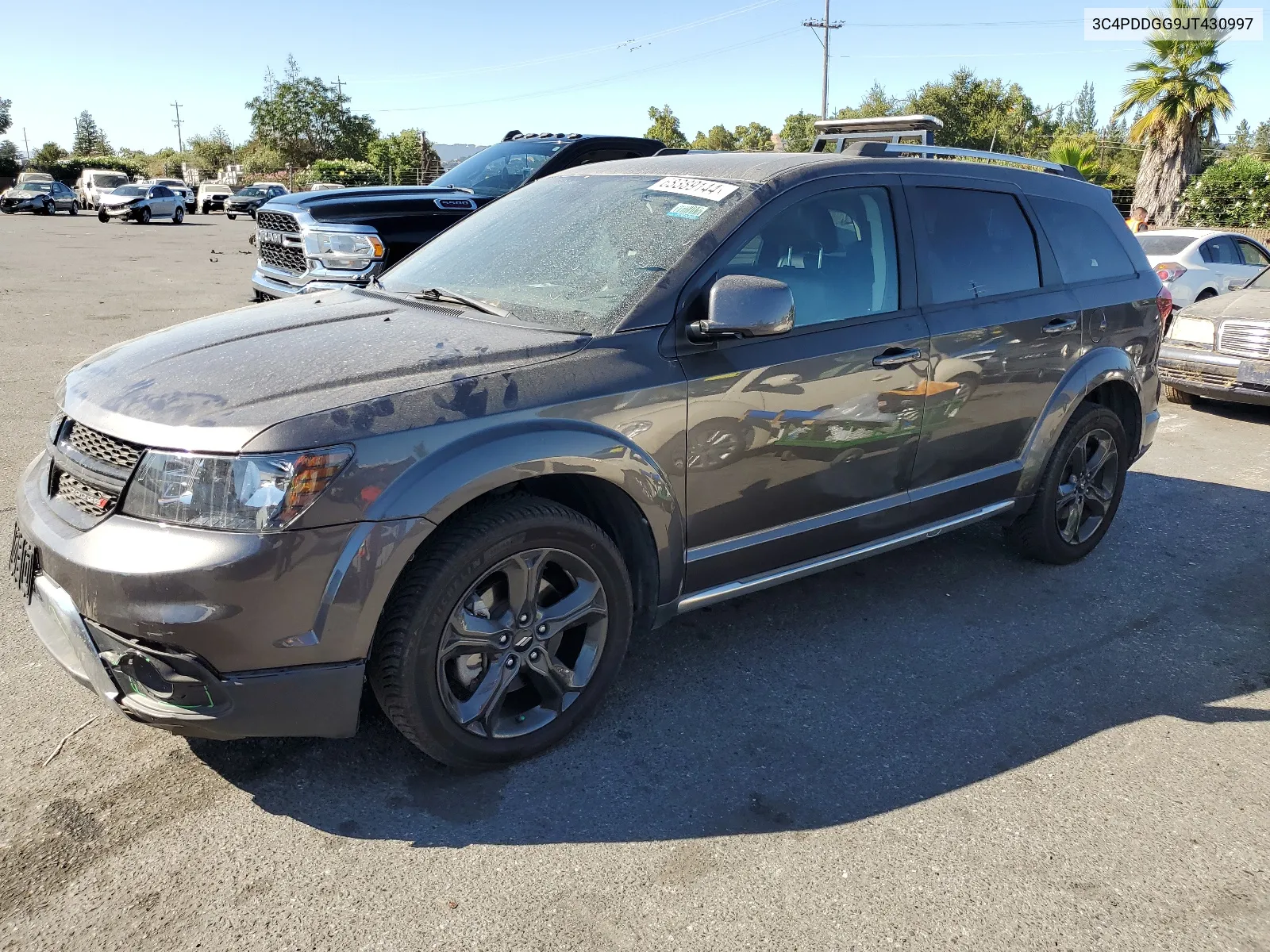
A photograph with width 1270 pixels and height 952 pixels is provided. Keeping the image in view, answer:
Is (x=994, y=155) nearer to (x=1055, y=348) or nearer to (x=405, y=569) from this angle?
(x=1055, y=348)

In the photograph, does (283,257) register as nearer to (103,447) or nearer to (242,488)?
(103,447)

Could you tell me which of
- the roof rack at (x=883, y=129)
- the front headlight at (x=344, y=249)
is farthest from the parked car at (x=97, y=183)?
the roof rack at (x=883, y=129)

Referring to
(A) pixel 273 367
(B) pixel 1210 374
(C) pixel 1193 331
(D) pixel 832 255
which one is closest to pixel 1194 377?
(B) pixel 1210 374

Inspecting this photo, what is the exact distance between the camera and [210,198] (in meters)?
47.2

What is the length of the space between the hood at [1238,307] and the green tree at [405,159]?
41.1 m

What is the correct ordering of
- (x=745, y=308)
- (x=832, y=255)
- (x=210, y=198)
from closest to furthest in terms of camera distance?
(x=745, y=308), (x=832, y=255), (x=210, y=198)

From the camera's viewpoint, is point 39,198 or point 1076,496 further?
point 39,198

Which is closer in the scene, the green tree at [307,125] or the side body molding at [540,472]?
the side body molding at [540,472]

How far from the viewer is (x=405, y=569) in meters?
2.70

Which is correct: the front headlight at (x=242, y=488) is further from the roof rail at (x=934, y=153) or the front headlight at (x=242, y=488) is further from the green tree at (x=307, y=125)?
the green tree at (x=307, y=125)

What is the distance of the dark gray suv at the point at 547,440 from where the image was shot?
249 centimetres

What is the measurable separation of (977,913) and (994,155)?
348 centimetres

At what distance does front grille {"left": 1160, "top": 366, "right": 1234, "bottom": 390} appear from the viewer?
8367mm

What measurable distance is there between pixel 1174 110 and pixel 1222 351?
21.3m
